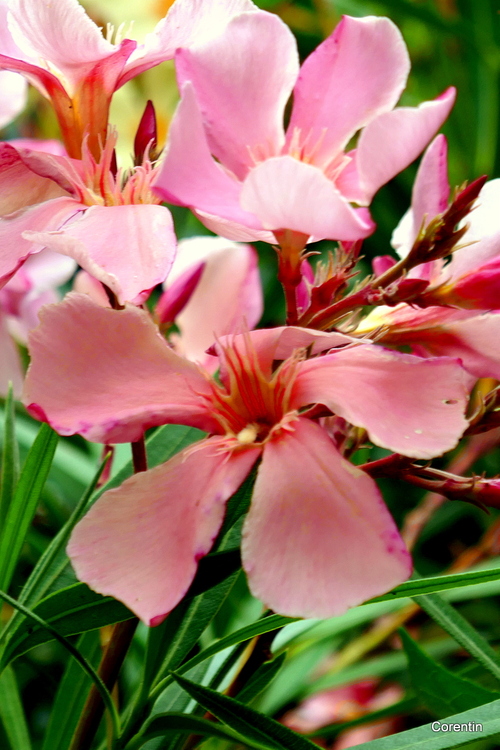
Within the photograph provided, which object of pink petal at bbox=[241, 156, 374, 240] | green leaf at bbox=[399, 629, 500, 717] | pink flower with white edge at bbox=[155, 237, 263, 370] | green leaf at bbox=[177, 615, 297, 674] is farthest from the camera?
pink flower with white edge at bbox=[155, 237, 263, 370]

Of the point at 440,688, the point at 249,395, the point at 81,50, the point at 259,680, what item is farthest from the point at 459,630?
the point at 81,50

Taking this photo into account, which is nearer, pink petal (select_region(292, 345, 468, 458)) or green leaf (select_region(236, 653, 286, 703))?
pink petal (select_region(292, 345, 468, 458))

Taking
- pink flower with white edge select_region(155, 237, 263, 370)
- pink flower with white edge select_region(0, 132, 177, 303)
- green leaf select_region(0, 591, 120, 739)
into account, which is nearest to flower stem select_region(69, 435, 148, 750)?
green leaf select_region(0, 591, 120, 739)

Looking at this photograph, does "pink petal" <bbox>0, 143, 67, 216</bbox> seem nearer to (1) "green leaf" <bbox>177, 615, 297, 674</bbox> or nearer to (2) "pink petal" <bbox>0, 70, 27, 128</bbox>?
(2) "pink petal" <bbox>0, 70, 27, 128</bbox>

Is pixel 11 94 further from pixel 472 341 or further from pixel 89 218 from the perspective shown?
pixel 472 341

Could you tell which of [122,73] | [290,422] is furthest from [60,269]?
[290,422]

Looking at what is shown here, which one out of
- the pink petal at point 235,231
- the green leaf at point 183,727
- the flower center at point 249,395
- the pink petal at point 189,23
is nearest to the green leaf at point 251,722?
the green leaf at point 183,727

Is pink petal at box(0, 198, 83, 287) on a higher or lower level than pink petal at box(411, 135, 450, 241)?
higher

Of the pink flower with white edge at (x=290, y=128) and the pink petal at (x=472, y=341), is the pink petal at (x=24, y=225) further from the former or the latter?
the pink petal at (x=472, y=341)
